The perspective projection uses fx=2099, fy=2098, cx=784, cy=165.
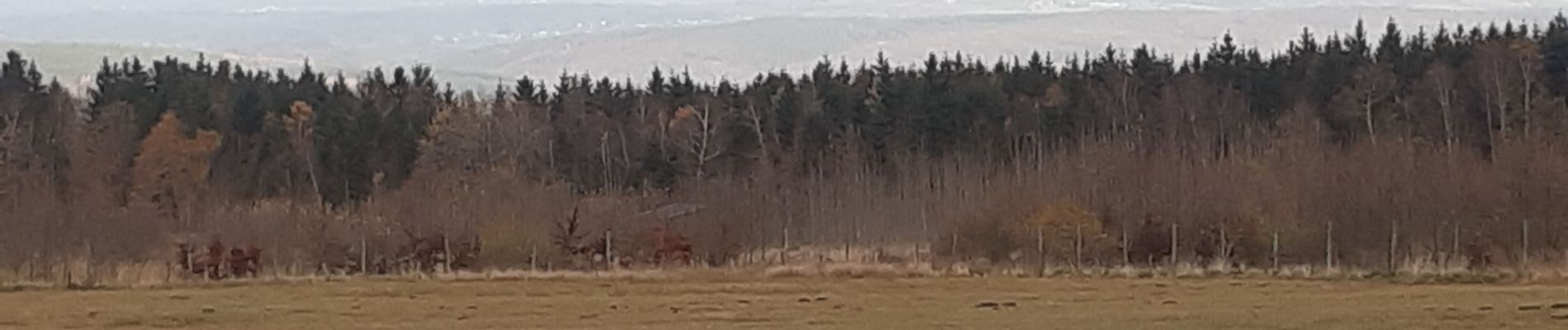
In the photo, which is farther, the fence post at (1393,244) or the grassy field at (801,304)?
the fence post at (1393,244)

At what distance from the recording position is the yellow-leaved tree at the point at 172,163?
8962cm

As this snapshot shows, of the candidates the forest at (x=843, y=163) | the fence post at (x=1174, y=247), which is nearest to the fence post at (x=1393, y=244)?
the forest at (x=843, y=163)

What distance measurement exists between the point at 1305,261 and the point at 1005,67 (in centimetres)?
5230

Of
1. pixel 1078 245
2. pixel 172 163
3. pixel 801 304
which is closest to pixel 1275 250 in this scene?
pixel 1078 245

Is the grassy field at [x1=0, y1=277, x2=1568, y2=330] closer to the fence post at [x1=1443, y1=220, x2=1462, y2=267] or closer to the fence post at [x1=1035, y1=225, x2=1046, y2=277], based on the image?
the fence post at [x1=1035, y1=225, x2=1046, y2=277]

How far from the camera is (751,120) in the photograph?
99875mm

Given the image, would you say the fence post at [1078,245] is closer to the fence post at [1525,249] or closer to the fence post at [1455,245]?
the fence post at [1455,245]

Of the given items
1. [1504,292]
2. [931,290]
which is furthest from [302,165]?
[1504,292]

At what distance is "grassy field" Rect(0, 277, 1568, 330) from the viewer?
29.6 metres

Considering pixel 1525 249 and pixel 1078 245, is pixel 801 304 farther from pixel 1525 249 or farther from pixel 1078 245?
pixel 1525 249

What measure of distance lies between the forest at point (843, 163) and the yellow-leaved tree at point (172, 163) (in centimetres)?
17

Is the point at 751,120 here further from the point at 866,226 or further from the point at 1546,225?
the point at 1546,225

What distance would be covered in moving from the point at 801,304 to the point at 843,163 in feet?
193

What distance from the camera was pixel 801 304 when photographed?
1390 inches
